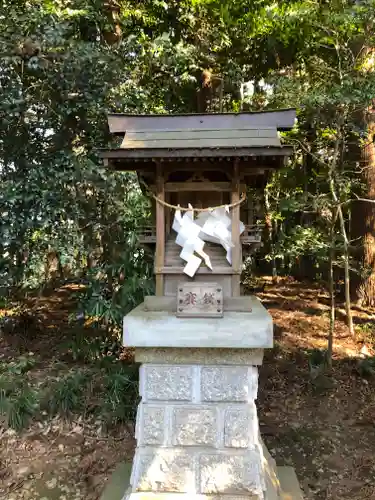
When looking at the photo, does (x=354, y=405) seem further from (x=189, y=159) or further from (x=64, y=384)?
Result: (x=189, y=159)

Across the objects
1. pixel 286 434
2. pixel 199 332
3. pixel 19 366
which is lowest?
pixel 286 434

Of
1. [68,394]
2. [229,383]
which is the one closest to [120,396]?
[68,394]

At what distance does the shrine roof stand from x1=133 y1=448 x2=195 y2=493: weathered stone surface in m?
2.37

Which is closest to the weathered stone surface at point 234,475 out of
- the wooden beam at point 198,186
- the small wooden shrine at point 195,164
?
the small wooden shrine at point 195,164

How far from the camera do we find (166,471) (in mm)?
3387

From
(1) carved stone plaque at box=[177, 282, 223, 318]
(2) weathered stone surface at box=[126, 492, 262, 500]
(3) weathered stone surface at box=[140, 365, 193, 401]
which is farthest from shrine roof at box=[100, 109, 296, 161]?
(2) weathered stone surface at box=[126, 492, 262, 500]

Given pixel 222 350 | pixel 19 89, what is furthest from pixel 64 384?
pixel 19 89

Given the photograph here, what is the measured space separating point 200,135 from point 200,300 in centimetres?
134

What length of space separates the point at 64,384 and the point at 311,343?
4.40m

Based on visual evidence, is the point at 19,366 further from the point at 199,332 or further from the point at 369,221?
the point at 369,221

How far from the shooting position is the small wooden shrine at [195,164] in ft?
10.7

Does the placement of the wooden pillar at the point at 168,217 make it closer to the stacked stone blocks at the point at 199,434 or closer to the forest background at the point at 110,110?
the stacked stone blocks at the point at 199,434

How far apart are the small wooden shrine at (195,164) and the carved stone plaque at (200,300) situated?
0.44ft

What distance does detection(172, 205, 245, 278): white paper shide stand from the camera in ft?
11.2
